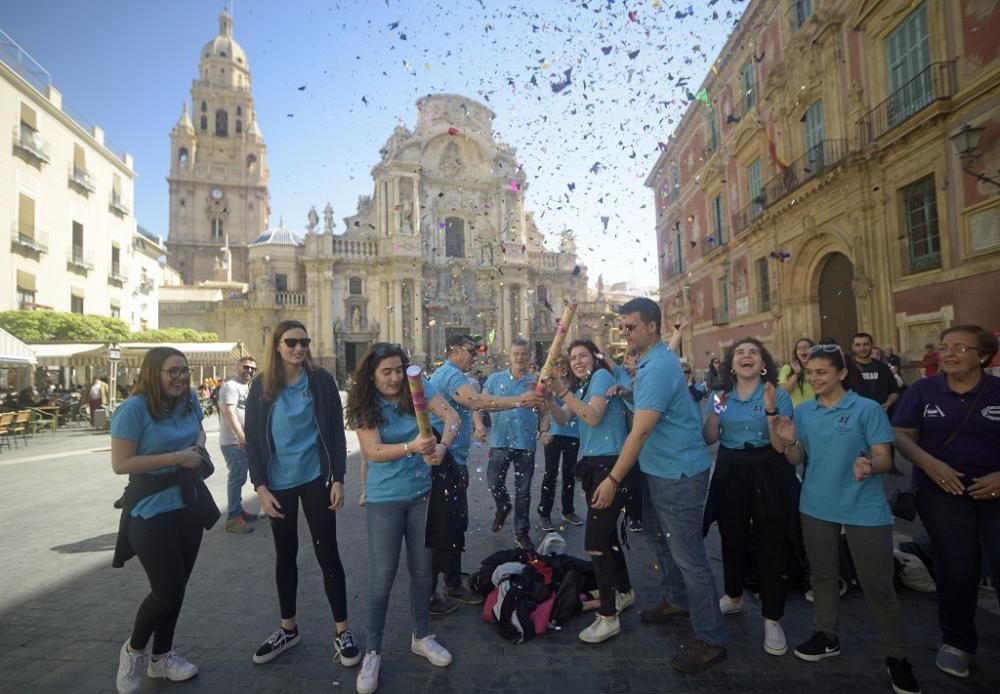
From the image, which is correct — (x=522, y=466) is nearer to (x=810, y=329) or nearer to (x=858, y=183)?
(x=858, y=183)

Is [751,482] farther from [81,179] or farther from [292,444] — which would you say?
[81,179]

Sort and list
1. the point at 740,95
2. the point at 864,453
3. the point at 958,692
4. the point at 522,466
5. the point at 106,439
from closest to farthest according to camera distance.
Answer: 1. the point at 958,692
2. the point at 864,453
3. the point at 522,466
4. the point at 106,439
5. the point at 740,95

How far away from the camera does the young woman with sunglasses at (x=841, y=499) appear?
2.79 meters

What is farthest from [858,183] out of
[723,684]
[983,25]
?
[723,684]

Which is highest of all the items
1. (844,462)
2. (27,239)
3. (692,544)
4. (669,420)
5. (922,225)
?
(27,239)

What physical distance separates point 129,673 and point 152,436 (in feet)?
4.35

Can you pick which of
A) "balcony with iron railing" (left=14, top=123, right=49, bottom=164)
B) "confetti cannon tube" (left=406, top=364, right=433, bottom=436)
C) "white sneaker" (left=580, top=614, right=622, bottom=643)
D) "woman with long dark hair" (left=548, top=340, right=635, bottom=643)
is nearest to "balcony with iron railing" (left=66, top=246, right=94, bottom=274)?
"balcony with iron railing" (left=14, top=123, right=49, bottom=164)

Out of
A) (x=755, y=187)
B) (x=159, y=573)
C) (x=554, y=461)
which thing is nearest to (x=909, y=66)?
(x=755, y=187)

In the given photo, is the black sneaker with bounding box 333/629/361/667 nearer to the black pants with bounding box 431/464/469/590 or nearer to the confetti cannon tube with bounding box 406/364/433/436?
the black pants with bounding box 431/464/469/590

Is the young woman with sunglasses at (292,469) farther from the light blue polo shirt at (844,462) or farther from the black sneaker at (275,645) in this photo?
the light blue polo shirt at (844,462)

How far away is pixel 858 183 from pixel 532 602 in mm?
13733

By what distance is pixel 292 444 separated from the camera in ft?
10.6

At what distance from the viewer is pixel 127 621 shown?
146 inches

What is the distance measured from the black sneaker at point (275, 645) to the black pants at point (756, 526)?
3.01 meters
